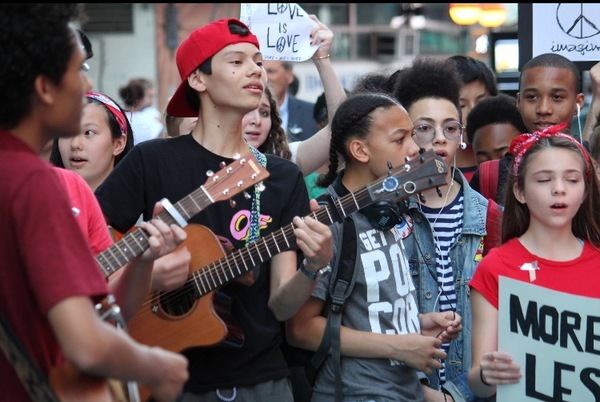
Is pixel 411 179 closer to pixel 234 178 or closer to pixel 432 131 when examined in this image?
pixel 234 178

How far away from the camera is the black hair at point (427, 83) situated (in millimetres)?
5652

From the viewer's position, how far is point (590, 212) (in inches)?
176

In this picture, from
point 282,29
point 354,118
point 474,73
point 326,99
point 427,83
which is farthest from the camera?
point 474,73

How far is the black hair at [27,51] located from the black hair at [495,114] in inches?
165

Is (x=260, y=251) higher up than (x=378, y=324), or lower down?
higher up

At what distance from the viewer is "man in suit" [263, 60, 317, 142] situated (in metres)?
9.26

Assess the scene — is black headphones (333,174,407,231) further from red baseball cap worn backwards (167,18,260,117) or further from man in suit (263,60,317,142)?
man in suit (263,60,317,142)

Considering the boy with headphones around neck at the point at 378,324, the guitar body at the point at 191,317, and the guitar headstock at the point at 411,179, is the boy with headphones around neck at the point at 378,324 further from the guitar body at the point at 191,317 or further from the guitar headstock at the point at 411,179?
the guitar body at the point at 191,317

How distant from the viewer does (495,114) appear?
6.80 meters

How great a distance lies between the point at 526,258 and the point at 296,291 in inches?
35.5

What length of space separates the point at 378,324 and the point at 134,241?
4.02 ft

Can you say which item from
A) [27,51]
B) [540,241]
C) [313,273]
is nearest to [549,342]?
[540,241]

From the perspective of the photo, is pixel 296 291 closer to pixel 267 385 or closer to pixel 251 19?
pixel 267 385

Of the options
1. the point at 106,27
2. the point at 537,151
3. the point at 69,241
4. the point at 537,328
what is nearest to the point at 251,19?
the point at 537,151
